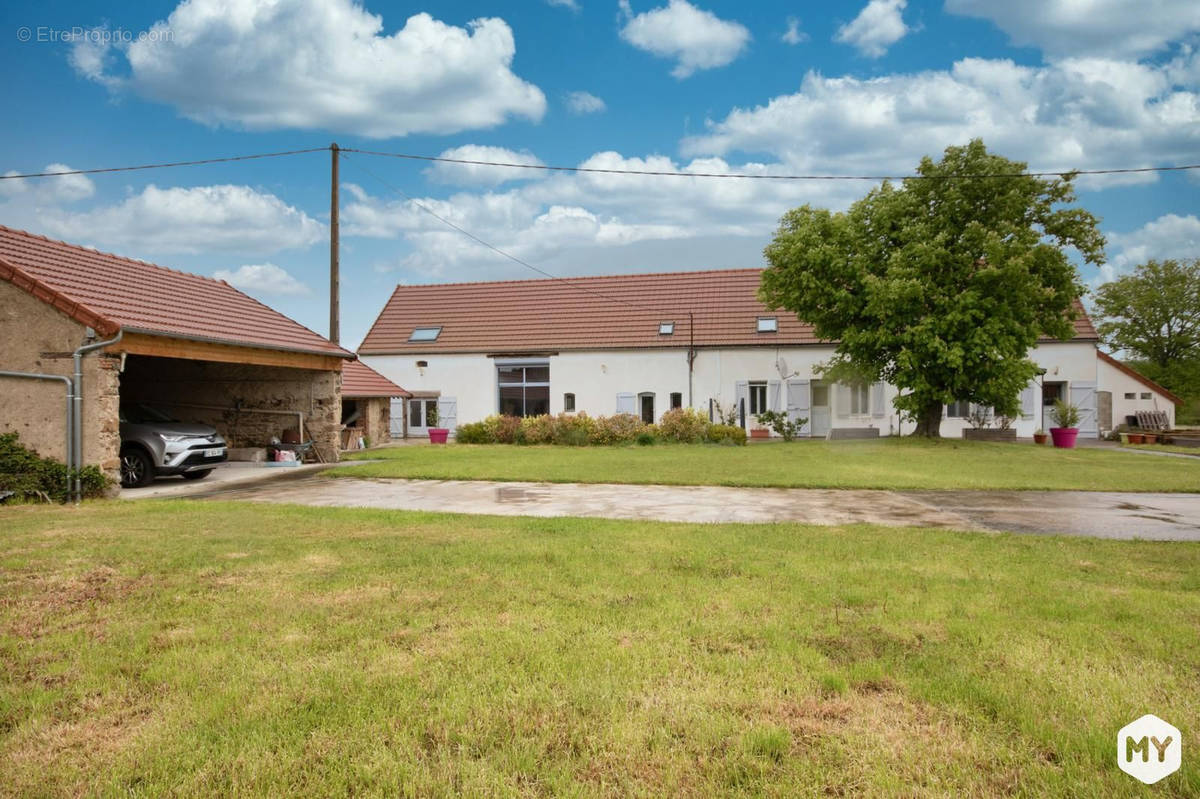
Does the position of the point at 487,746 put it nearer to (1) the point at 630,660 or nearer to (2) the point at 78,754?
(1) the point at 630,660

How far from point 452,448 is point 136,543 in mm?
16053

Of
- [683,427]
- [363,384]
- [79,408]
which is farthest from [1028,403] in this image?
[79,408]

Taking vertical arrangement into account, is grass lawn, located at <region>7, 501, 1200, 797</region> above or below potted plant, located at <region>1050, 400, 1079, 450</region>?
below

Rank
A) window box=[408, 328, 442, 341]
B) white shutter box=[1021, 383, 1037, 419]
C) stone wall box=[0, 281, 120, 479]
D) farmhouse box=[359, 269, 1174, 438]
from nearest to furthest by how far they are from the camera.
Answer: stone wall box=[0, 281, 120, 479], white shutter box=[1021, 383, 1037, 419], farmhouse box=[359, 269, 1174, 438], window box=[408, 328, 442, 341]

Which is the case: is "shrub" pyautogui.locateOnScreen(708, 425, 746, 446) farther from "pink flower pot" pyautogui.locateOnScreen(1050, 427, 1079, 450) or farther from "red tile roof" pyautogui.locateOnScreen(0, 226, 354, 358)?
"red tile roof" pyautogui.locateOnScreen(0, 226, 354, 358)

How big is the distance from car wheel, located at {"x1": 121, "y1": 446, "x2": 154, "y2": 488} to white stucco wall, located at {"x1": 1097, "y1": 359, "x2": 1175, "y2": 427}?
110 ft

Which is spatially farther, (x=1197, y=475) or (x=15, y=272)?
(x=1197, y=475)

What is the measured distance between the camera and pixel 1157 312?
136 feet

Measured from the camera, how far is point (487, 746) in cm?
295

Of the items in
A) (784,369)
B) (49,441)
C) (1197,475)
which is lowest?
(1197,475)

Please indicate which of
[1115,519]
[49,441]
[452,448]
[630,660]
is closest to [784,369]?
[452,448]

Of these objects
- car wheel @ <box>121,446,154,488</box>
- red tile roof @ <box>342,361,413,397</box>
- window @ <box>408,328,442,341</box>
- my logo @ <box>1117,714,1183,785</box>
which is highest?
window @ <box>408,328,442,341</box>

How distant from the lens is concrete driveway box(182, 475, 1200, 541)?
8.86m

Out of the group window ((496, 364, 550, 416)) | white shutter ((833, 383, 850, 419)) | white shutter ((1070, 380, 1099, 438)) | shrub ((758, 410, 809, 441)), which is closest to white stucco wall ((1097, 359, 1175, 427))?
white shutter ((1070, 380, 1099, 438))
